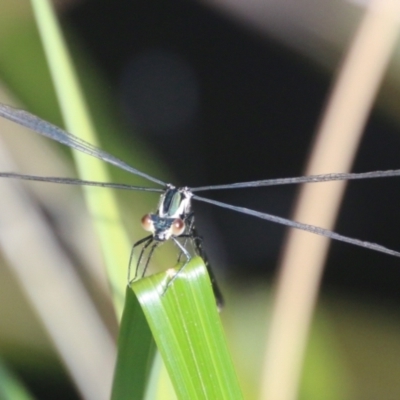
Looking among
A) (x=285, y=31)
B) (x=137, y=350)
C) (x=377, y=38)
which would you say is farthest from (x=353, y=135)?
(x=137, y=350)

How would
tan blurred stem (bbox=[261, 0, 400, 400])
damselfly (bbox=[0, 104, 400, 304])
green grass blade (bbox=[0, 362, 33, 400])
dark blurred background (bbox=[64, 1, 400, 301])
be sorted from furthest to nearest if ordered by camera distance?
dark blurred background (bbox=[64, 1, 400, 301]) < tan blurred stem (bbox=[261, 0, 400, 400]) < green grass blade (bbox=[0, 362, 33, 400]) < damselfly (bbox=[0, 104, 400, 304])

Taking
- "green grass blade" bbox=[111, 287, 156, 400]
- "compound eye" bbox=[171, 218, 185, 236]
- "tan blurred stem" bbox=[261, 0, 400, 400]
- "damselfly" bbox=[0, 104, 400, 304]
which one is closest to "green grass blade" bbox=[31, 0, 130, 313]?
"damselfly" bbox=[0, 104, 400, 304]

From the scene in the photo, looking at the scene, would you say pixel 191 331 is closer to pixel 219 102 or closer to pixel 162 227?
pixel 162 227

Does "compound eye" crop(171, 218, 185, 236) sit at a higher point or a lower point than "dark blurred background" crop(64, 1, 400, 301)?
lower

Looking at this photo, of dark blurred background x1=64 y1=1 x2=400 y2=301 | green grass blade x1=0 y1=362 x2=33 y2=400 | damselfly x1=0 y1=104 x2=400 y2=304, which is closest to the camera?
damselfly x1=0 y1=104 x2=400 y2=304

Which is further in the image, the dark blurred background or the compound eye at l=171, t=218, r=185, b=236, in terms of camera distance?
the dark blurred background

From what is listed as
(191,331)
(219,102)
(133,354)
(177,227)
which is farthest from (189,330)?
(219,102)

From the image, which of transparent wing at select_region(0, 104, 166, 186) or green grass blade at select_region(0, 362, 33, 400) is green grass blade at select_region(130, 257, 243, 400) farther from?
green grass blade at select_region(0, 362, 33, 400)
